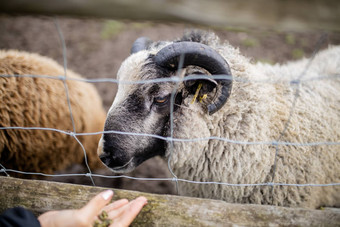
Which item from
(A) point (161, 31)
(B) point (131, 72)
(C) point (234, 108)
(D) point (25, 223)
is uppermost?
(A) point (161, 31)

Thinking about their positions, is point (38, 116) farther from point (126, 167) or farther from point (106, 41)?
point (106, 41)

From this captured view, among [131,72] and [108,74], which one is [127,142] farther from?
[108,74]

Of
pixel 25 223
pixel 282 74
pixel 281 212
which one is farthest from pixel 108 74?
pixel 281 212

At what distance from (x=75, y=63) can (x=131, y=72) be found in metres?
4.75

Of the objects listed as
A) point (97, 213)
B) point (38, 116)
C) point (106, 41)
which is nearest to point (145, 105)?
point (97, 213)

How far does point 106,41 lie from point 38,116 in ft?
15.5

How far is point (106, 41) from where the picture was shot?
7.02m

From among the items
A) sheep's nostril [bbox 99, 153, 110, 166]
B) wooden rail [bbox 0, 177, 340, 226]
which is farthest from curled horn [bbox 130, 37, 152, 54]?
wooden rail [bbox 0, 177, 340, 226]

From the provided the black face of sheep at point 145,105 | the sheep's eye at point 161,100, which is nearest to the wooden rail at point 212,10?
the black face of sheep at point 145,105

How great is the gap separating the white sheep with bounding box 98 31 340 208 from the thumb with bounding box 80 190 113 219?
19.4 inches

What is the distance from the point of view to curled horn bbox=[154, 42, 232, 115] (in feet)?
5.72

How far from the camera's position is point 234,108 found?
6.90 feet

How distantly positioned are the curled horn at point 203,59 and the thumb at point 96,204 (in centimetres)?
101

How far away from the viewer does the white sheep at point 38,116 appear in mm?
2732
